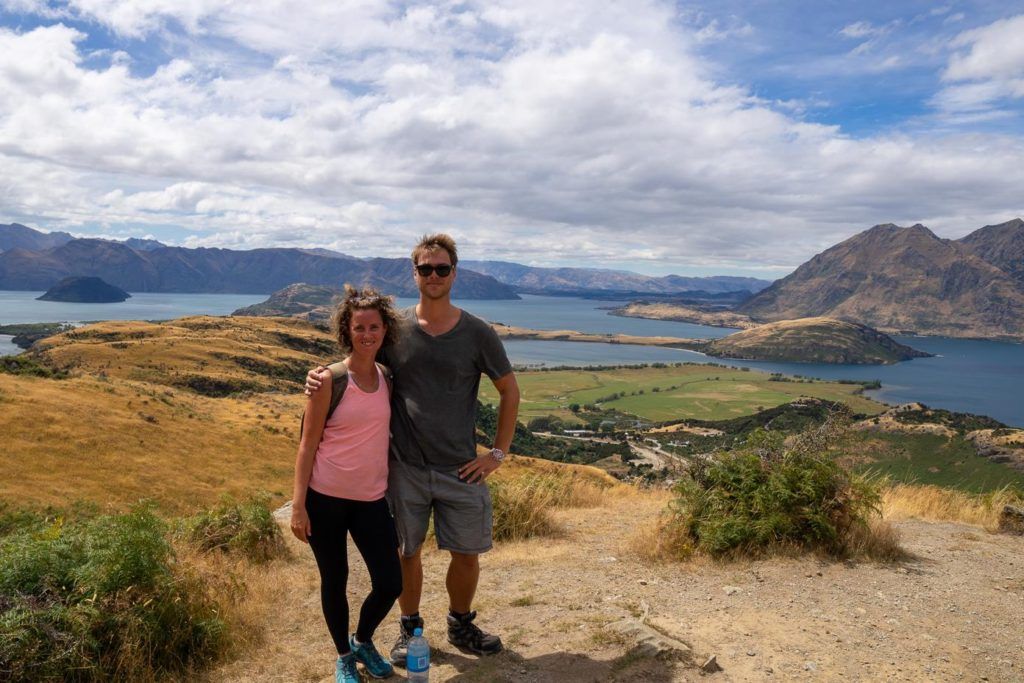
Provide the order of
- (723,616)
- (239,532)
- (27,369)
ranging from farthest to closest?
(27,369) → (239,532) → (723,616)

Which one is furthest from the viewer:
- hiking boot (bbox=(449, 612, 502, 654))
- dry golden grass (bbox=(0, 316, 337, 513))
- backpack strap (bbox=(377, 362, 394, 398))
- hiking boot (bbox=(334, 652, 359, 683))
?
dry golden grass (bbox=(0, 316, 337, 513))

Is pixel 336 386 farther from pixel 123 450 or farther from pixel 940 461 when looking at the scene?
pixel 940 461

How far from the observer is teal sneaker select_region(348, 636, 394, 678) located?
4105mm

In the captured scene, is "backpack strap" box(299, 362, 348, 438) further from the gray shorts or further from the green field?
the green field

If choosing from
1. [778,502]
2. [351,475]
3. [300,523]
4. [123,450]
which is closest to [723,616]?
[778,502]

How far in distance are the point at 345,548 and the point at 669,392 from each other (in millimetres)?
138560

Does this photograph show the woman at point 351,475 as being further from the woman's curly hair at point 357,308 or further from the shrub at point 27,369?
the shrub at point 27,369

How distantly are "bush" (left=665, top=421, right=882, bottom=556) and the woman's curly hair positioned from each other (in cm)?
440

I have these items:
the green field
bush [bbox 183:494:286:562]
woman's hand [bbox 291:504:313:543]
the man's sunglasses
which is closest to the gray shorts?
woman's hand [bbox 291:504:313:543]

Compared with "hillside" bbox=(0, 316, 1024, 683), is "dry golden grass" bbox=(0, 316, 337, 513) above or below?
below

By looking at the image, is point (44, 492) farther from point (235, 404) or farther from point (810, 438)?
point (235, 404)

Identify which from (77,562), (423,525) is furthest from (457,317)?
(77,562)

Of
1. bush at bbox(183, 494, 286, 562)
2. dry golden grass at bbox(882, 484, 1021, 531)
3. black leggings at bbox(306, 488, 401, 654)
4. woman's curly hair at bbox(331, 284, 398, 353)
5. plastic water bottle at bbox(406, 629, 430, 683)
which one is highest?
woman's curly hair at bbox(331, 284, 398, 353)

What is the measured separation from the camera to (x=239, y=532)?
752cm
